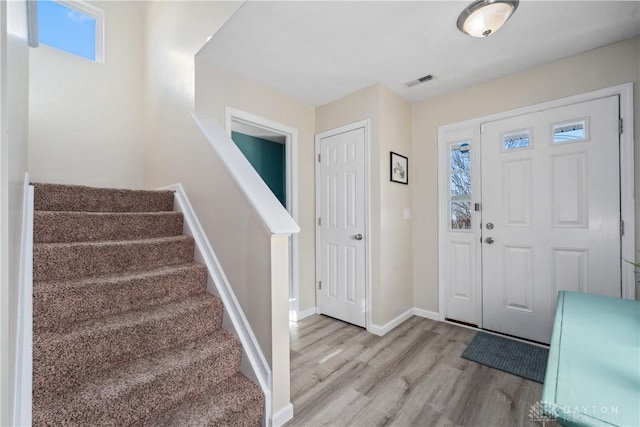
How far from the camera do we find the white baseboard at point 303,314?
287cm

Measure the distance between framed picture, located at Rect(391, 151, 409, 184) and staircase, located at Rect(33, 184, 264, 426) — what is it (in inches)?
77.6

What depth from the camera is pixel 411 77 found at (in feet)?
8.09

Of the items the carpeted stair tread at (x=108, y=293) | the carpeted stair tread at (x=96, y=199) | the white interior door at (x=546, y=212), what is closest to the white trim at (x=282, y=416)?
the carpeted stair tread at (x=108, y=293)

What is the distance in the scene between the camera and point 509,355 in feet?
6.96

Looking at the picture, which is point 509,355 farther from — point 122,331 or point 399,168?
point 122,331

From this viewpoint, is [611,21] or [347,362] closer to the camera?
[611,21]

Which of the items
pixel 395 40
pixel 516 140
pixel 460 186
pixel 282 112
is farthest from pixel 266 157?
pixel 516 140

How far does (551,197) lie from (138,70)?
436 cm

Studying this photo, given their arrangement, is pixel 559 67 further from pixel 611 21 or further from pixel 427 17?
pixel 427 17

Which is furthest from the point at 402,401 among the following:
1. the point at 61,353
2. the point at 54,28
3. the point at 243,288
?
the point at 54,28

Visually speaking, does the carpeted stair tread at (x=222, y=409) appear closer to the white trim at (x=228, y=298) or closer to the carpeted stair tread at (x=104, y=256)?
the white trim at (x=228, y=298)

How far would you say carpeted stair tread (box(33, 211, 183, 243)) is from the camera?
5.02 feet

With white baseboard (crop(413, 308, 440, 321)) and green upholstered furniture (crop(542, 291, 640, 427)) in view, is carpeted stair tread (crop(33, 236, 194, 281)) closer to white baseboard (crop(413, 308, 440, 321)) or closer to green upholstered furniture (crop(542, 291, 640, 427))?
green upholstered furniture (crop(542, 291, 640, 427))

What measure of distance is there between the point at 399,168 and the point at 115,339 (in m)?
2.60
